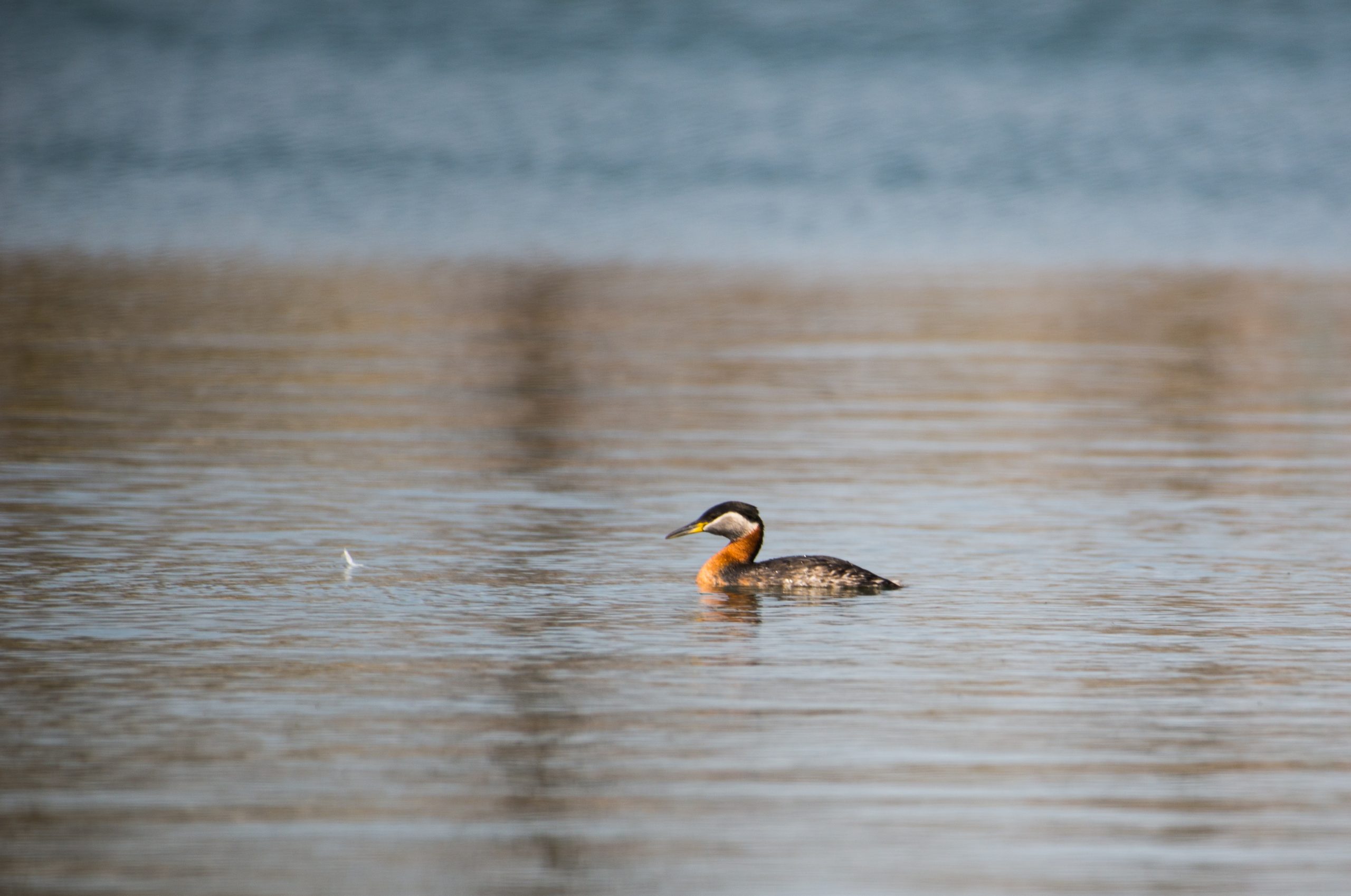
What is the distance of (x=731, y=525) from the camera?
14195mm

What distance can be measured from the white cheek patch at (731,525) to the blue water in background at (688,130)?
38.5m

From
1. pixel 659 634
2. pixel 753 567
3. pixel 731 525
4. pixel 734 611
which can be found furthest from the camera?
pixel 731 525

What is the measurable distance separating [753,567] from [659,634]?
65.7 inches

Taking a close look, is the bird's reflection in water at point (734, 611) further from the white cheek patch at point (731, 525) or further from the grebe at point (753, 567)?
the white cheek patch at point (731, 525)

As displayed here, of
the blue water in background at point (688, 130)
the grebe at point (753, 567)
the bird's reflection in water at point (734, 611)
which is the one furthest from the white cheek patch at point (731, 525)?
the blue water in background at point (688, 130)

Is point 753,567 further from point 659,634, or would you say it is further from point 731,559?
point 659,634

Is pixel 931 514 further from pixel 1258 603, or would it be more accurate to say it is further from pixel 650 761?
pixel 650 761

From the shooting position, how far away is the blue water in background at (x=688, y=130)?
208 ft

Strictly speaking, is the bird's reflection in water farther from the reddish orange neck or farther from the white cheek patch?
the white cheek patch

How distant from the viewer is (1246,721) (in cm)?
1020

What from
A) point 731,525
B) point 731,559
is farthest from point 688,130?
point 731,559

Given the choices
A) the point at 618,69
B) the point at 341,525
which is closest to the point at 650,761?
the point at 341,525

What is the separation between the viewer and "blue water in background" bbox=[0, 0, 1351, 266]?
6341 centimetres

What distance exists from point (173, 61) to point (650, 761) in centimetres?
9492
